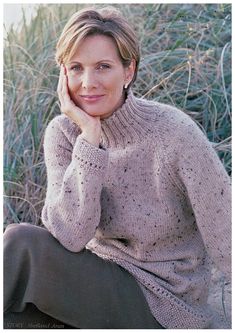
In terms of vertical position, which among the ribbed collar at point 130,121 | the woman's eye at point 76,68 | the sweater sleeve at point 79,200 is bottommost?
the sweater sleeve at point 79,200

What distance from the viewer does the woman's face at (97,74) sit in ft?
7.86

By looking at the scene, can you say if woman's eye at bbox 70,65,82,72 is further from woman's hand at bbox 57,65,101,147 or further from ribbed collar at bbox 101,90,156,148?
ribbed collar at bbox 101,90,156,148

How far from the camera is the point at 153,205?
2.46m

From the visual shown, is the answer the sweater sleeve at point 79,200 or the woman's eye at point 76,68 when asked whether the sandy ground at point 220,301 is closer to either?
the sweater sleeve at point 79,200

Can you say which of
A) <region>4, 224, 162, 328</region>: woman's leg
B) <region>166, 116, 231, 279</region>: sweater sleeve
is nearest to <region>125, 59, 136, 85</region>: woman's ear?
<region>166, 116, 231, 279</region>: sweater sleeve

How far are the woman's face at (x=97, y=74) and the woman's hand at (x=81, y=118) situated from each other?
3 centimetres

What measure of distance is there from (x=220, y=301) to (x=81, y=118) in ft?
3.64

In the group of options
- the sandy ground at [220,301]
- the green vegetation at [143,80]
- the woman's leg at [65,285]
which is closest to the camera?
the woman's leg at [65,285]

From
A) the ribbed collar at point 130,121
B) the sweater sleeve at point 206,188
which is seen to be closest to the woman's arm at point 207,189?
the sweater sleeve at point 206,188

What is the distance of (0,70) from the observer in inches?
134

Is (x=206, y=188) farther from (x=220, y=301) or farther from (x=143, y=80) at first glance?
(x=143, y=80)

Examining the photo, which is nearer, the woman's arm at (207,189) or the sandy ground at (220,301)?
the woman's arm at (207,189)

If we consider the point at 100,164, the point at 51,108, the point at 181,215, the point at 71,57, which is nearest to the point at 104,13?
the point at 71,57

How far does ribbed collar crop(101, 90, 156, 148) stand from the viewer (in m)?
2.49
